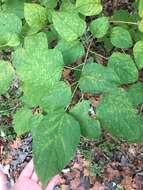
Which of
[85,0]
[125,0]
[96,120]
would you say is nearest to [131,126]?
[96,120]

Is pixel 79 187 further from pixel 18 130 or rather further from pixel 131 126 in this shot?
pixel 131 126

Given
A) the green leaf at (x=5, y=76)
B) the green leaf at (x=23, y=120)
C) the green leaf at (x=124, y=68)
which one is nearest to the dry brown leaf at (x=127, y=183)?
the green leaf at (x=23, y=120)

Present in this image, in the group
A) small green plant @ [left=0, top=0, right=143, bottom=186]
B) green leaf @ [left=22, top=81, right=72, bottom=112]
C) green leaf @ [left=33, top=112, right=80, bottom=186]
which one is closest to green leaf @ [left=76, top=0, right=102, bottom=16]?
small green plant @ [left=0, top=0, right=143, bottom=186]

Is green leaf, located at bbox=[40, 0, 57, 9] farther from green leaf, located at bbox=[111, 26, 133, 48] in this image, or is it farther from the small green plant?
green leaf, located at bbox=[111, 26, 133, 48]

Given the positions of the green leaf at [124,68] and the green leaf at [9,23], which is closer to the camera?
the green leaf at [124,68]

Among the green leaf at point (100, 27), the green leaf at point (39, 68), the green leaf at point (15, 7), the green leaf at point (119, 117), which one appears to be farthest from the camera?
the green leaf at point (15, 7)

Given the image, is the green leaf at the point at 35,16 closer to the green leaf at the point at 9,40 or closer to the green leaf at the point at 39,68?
the green leaf at the point at 9,40

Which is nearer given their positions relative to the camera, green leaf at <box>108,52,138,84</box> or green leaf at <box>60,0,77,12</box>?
green leaf at <box>108,52,138,84</box>
